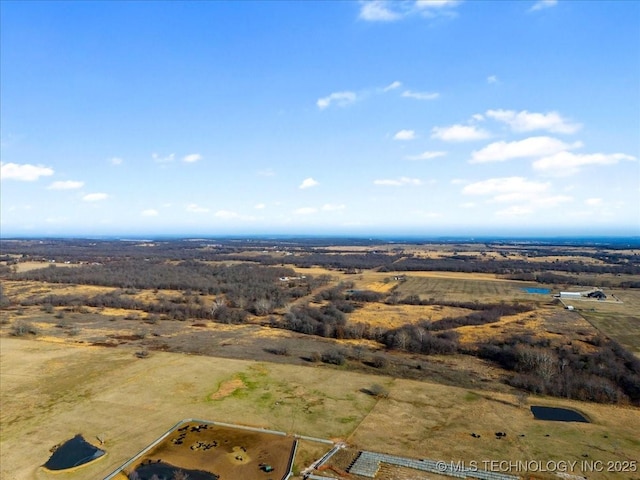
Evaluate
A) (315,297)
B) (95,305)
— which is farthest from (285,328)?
(95,305)

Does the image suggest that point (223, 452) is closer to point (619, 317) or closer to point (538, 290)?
point (619, 317)

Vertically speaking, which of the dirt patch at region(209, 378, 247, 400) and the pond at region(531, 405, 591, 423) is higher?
the dirt patch at region(209, 378, 247, 400)

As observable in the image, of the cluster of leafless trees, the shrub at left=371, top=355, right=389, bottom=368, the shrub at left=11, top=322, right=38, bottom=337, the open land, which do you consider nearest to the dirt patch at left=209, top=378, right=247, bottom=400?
the open land

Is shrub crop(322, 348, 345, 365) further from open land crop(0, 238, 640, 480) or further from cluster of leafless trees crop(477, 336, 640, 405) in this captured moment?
cluster of leafless trees crop(477, 336, 640, 405)

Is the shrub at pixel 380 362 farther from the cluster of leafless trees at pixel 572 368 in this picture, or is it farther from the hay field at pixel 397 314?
the hay field at pixel 397 314

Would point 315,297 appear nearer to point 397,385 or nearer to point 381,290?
point 381,290

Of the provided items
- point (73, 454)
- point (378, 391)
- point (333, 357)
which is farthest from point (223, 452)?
point (333, 357)

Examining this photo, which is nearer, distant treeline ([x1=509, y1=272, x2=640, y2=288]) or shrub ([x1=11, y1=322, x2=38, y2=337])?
shrub ([x1=11, y1=322, x2=38, y2=337])
